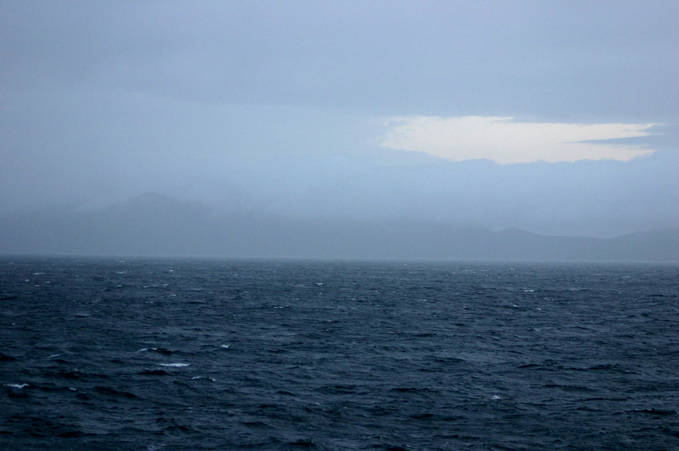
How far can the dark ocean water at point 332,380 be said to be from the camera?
31.4 meters

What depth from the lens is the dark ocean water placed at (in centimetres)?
3142

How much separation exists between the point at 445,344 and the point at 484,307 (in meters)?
36.9

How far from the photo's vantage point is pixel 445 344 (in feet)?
194

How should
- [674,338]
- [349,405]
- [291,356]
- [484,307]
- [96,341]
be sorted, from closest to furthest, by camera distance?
[349,405], [291,356], [96,341], [674,338], [484,307]

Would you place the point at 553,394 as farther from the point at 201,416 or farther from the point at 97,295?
A: the point at 97,295

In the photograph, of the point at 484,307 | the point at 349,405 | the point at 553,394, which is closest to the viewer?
the point at 349,405

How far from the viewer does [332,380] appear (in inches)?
1686

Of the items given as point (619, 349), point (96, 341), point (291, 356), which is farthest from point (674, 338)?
point (96, 341)

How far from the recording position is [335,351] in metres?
53.8

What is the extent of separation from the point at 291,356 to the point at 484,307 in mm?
49787

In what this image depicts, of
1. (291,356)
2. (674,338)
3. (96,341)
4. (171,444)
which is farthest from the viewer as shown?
(674,338)

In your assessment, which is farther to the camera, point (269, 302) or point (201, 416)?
point (269, 302)

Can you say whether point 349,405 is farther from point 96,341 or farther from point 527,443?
point 96,341

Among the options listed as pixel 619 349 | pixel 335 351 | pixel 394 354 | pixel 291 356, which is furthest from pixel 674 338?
pixel 291 356
